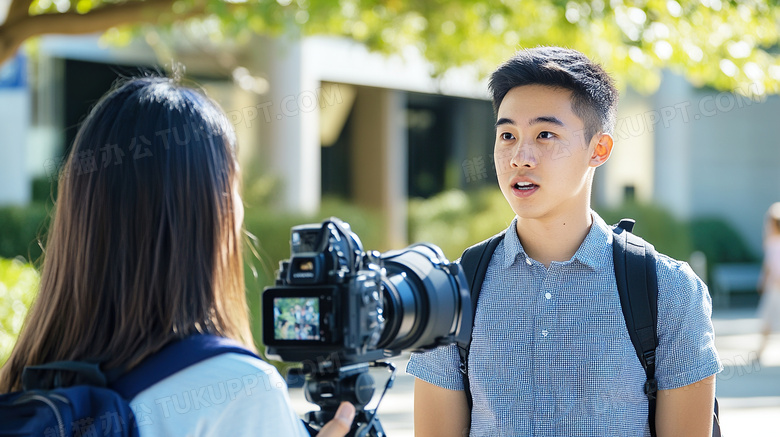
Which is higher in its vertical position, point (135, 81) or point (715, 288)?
point (135, 81)

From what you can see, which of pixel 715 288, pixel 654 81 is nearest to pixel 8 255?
pixel 654 81

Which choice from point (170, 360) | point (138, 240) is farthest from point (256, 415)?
point (138, 240)

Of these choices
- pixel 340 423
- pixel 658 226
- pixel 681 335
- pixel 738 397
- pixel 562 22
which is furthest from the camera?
pixel 658 226

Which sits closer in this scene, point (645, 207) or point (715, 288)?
point (645, 207)

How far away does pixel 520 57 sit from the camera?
2.53 metres

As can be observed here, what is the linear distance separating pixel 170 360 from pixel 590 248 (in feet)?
4.12

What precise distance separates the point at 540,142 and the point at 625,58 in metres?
4.79

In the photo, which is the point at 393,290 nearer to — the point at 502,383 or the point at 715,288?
the point at 502,383

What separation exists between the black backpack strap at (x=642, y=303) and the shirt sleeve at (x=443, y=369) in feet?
1.53

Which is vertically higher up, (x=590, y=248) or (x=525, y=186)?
(x=525, y=186)

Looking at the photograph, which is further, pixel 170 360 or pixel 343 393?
pixel 343 393

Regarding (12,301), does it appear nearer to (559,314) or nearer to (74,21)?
(74,21)

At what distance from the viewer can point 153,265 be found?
5.48 feet

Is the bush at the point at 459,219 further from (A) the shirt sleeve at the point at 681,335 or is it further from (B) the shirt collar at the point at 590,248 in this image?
(A) the shirt sleeve at the point at 681,335
